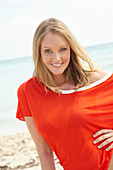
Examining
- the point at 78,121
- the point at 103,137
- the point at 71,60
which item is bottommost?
the point at 103,137

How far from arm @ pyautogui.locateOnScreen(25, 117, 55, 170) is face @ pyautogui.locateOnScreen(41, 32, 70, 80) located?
0.49 meters

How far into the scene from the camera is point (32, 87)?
2.12 meters

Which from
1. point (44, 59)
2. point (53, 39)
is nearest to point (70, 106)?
point (44, 59)

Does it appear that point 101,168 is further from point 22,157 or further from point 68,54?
point 22,157

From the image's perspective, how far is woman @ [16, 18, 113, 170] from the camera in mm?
1908

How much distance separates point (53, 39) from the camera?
1901 millimetres

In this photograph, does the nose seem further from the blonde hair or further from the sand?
the sand

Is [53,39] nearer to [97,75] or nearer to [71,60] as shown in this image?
[71,60]

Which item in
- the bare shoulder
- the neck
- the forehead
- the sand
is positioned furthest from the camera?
the sand

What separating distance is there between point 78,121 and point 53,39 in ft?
2.11

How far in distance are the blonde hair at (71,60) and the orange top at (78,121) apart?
111 millimetres

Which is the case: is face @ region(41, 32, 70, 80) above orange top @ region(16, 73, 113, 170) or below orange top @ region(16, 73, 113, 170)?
above

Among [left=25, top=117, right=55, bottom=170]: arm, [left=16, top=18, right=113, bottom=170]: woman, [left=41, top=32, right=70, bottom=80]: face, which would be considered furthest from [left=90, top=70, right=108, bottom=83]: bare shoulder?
[left=25, top=117, right=55, bottom=170]: arm

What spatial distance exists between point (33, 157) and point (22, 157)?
216 millimetres
